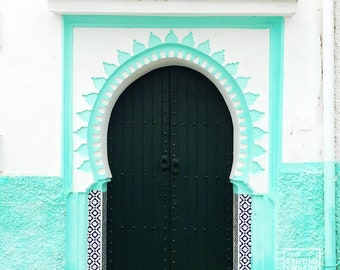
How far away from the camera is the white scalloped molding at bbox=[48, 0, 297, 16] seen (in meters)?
3.87

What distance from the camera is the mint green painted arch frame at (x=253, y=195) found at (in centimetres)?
399

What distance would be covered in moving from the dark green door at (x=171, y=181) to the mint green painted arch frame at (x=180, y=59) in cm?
24

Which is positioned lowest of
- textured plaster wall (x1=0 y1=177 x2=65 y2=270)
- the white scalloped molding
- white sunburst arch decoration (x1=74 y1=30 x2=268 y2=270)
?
textured plaster wall (x1=0 y1=177 x2=65 y2=270)

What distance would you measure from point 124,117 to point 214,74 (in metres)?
0.81

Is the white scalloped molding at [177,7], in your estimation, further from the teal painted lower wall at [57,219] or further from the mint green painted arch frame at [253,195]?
the teal painted lower wall at [57,219]

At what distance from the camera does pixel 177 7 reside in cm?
388

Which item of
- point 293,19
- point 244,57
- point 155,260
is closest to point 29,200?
point 155,260

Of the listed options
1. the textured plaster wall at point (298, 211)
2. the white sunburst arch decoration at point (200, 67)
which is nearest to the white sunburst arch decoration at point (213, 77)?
the white sunburst arch decoration at point (200, 67)

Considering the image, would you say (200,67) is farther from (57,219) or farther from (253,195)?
(57,219)

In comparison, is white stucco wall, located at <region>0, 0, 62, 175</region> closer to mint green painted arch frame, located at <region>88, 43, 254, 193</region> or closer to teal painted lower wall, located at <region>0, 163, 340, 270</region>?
teal painted lower wall, located at <region>0, 163, 340, 270</region>

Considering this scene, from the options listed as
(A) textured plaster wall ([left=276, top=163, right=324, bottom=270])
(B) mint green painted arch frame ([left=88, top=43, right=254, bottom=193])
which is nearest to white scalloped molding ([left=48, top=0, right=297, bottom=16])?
(B) mint green painted arch frame ([left=88, top=43, right=254, bottom=193])

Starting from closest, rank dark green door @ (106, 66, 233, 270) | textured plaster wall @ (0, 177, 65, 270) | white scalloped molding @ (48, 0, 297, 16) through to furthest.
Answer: white scalloped molding @ (48, 0, 297, 16), textured plaster wall @ (0, 177, 65, 270), dark green door @ (106, 66, 233, 270)

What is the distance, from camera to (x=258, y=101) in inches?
158

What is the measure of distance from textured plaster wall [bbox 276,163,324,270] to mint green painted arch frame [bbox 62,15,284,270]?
7 cm
